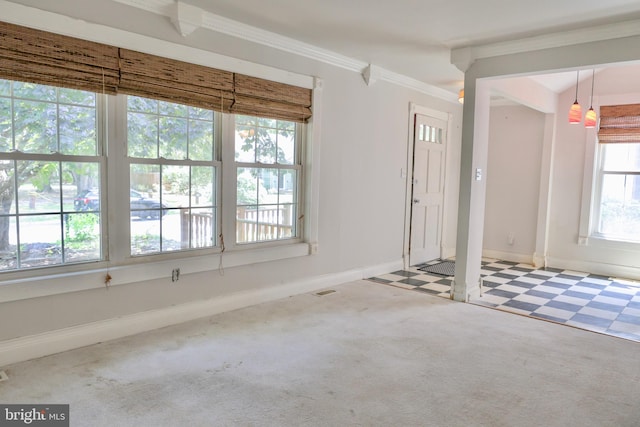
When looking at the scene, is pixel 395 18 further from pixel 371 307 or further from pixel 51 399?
pixel 51 399

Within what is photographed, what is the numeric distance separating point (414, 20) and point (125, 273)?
118 inches

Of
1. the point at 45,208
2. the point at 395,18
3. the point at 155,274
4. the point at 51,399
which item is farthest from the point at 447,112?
the point at 51,399

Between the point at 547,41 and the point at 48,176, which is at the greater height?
the point at 547,41

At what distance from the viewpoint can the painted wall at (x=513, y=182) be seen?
21.0 ft

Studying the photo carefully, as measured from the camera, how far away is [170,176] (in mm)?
3533

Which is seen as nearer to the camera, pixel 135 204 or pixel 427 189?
pixel 135 204

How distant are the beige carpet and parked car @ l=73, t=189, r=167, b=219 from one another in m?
0.92

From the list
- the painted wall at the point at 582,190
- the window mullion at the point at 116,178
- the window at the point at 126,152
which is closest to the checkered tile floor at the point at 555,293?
the painted wall at the point at 582,190

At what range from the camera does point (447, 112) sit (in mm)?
6453

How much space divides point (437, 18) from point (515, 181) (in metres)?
3.86

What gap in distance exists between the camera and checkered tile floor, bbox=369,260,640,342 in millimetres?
3986

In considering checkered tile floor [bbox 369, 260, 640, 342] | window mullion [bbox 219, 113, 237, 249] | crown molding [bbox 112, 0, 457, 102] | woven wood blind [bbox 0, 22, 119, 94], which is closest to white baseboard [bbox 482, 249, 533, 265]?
checkered tile floor [bbox 369, 260, 640, 342]

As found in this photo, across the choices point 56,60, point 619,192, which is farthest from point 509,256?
point 56,60

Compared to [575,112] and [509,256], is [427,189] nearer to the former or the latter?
[509,256]
